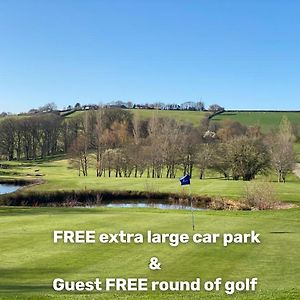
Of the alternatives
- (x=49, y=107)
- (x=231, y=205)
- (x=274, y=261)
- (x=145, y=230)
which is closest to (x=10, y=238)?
(x=145, y=230)

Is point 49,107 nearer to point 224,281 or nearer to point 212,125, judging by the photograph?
point 212,125

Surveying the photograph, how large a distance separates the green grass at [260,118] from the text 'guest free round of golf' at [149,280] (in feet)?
344

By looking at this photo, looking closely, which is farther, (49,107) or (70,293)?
(49,107)

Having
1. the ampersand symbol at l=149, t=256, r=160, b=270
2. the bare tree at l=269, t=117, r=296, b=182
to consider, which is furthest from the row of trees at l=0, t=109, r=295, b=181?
the ampersand symbol at l=149, t=256, r=160, b=270

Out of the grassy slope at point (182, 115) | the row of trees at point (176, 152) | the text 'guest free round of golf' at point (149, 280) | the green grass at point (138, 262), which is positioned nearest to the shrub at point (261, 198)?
the green grass at point (138, 262)

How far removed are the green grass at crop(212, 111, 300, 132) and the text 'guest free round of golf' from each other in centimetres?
10486

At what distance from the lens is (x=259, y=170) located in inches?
2963

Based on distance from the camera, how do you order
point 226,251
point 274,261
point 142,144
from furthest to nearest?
point 142,144 → point 226,251 → point 274,261

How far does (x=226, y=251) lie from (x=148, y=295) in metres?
5.71

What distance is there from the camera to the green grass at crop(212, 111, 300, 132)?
129 metres

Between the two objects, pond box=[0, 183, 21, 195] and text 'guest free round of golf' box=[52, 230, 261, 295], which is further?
pond box=[0, 183, 21, 195]

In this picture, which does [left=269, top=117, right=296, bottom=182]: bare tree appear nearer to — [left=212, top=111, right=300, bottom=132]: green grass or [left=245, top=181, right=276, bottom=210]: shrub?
[left=245, top=181, right=276, bottom=210]: shrub

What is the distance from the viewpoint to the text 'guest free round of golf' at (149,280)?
1177 centimetres

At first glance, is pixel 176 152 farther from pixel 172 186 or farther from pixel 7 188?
pixel 7 188
